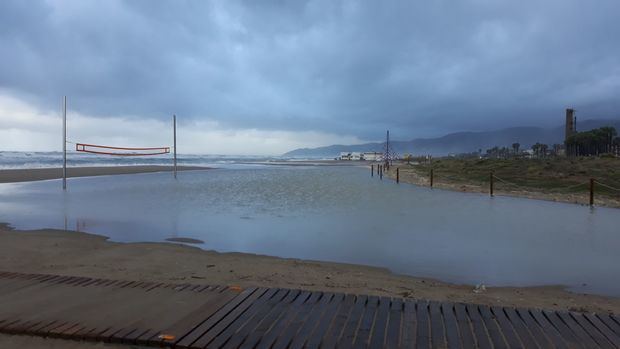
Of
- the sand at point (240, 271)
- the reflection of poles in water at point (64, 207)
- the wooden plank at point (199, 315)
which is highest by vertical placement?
the wooden plank at point (199, 315)

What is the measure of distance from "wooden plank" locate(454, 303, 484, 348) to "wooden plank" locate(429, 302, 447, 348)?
13cm

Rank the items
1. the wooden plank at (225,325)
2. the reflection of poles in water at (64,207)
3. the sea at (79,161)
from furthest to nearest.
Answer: the sea at (79,161), the reflection of poles in water at (64,207), the wooden plank at (225,325)

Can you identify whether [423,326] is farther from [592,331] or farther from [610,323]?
[610,323]

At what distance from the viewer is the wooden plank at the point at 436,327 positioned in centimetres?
297

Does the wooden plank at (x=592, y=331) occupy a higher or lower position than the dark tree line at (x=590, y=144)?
lower

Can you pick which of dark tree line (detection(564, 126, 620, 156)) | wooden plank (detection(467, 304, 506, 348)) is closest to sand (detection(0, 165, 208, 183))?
wooden plank (detection(467, 304, 506, 348))

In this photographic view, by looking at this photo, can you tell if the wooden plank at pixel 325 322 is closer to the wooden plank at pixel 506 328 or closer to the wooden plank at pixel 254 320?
the wooden plank at pixel 254 320

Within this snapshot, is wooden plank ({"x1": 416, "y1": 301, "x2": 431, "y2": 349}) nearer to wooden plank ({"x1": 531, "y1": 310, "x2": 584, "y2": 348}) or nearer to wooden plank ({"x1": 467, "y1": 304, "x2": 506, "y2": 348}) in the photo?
wooden plank ({"x1": 467, "y1": 304, "x2": 506, "y2": 348})

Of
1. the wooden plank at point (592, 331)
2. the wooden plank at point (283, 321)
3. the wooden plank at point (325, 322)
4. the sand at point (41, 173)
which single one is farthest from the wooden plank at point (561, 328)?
the sand at point (41, 173)

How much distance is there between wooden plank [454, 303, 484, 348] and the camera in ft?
9.82

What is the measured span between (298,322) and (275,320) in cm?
19

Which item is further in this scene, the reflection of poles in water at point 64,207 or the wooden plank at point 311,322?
the reflection of poles in water at point 64,207

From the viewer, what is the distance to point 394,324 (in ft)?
10.8

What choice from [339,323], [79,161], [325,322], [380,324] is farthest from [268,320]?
[79,161]
